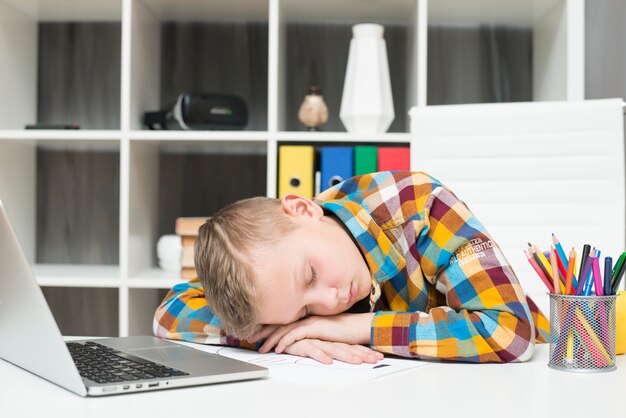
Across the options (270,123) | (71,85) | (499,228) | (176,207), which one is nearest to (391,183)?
(499,228)

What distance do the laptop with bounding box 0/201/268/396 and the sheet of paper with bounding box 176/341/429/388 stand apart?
0.04 m

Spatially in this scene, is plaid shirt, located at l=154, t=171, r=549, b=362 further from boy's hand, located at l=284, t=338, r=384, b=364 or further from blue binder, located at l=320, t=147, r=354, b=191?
blue binder, located at l=320, t=147, r=354, b=191

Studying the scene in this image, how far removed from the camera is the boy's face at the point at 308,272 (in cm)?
95

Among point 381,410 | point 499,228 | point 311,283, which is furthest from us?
point 499,228

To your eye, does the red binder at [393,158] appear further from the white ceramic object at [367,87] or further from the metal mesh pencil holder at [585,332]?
the metal mesh pencil holder at [585,332]

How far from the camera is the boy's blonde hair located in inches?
37.4

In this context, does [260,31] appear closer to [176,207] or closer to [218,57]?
[218,57]

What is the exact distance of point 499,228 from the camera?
1626 mm

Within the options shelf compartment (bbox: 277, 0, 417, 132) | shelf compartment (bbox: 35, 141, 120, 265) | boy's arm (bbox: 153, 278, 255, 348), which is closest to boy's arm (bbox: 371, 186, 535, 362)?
boy's arm (bbox: 153, 278, 255, 348)

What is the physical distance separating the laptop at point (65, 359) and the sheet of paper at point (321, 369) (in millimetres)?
44

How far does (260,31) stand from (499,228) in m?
1.20

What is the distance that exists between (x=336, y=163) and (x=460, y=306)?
1087mm

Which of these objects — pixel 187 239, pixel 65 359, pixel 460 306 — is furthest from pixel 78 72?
pixel 65 359

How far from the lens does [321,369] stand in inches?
34.8
